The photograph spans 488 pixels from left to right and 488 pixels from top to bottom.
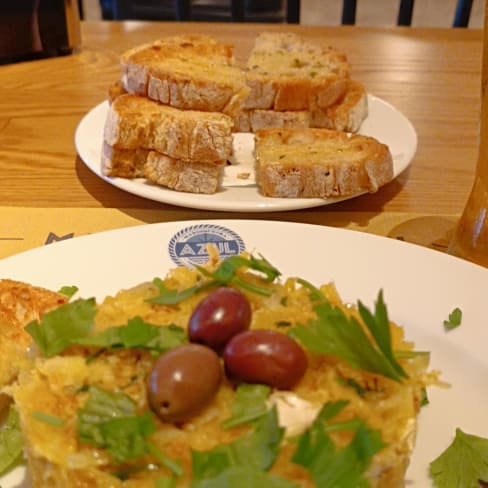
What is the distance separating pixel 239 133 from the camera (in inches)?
105

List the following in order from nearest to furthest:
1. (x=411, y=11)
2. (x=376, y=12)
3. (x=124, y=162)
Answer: (x=124, y=162)
(x=411, y=11)
(x=376, y=12)

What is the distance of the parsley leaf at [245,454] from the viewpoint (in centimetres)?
93

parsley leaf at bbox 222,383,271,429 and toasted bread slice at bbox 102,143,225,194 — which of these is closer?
parsley leaf at bbox 222,383,271,429

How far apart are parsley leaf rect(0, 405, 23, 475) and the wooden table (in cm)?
92

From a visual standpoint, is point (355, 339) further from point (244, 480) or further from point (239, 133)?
point (239, 133)

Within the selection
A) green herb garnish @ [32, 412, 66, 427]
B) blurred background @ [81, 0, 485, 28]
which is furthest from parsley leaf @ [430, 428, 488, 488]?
blurred background @ [81, 0, 485, 28]

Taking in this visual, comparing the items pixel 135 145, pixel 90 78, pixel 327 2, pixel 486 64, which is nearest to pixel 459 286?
pixel 486 64

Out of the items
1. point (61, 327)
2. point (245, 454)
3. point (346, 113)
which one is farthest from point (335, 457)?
point (346, 113)

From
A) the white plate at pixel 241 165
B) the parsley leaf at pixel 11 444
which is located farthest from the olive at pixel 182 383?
the white plate at pixel 241 165

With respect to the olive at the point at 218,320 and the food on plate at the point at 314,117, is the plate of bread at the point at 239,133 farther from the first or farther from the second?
the olive at the point at 218,320

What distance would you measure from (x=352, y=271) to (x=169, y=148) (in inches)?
34.5

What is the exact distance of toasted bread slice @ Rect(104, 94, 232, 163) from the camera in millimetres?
2195

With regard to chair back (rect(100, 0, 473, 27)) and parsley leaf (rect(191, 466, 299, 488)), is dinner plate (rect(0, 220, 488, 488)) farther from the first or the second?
chair back (rect(100, 0, 473, 27))

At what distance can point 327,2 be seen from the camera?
8.20 metres
